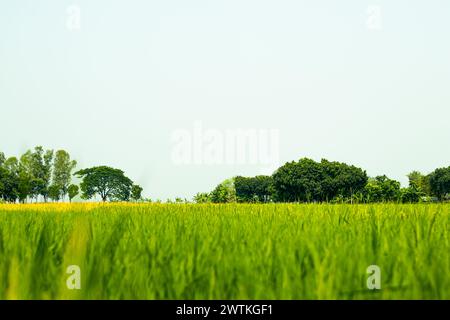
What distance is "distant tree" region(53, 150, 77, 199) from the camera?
86438mm

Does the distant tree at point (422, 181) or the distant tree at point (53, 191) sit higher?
the distant tree at point (422, 181)

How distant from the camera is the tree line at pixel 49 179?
2945 inches

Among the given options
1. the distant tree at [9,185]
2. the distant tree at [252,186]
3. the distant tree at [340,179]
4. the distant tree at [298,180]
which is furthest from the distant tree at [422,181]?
the distant tree at [9,185]

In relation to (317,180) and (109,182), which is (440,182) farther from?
(109,182)

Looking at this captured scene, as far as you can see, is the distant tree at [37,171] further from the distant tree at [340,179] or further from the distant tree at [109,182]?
the distant tree at [340,179]

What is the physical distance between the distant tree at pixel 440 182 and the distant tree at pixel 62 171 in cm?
7013

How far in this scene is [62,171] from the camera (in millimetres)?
87875

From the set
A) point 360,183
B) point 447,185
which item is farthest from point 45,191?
point 447,185

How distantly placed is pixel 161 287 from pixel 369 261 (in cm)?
146

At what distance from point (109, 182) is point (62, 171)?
1122 cm
